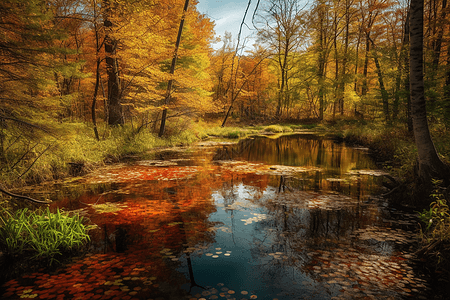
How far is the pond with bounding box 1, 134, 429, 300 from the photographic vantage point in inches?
114

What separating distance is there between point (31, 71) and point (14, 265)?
13.7ft

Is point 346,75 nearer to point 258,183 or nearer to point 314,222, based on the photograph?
point 258,183

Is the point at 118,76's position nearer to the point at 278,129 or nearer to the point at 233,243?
the point at 233,243

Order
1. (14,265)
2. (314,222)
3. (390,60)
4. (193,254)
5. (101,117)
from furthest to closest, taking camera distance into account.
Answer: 1. (101,117)
2. (390,60)
3. (314,222)
4. (193,254)
5. (14,265)

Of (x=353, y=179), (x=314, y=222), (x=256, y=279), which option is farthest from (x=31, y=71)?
(x=353, y=179)

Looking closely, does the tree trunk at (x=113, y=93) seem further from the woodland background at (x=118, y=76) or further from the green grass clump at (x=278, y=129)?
the green grass clump at (x=278, y=129)

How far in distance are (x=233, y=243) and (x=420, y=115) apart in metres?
4.54

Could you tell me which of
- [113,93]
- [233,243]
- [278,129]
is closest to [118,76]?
[113,93]

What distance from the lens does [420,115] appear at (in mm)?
5086

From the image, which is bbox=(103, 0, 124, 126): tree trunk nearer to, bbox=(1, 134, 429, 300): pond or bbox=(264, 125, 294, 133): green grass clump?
bbox=(1, 134, 429, 300): pond

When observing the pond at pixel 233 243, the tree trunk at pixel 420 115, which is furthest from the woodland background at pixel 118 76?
the tree trunk at pixel 420 115

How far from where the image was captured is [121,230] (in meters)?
4.39

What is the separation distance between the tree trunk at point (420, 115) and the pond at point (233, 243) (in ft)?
3.41

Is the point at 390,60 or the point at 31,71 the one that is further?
the point at 390,60
